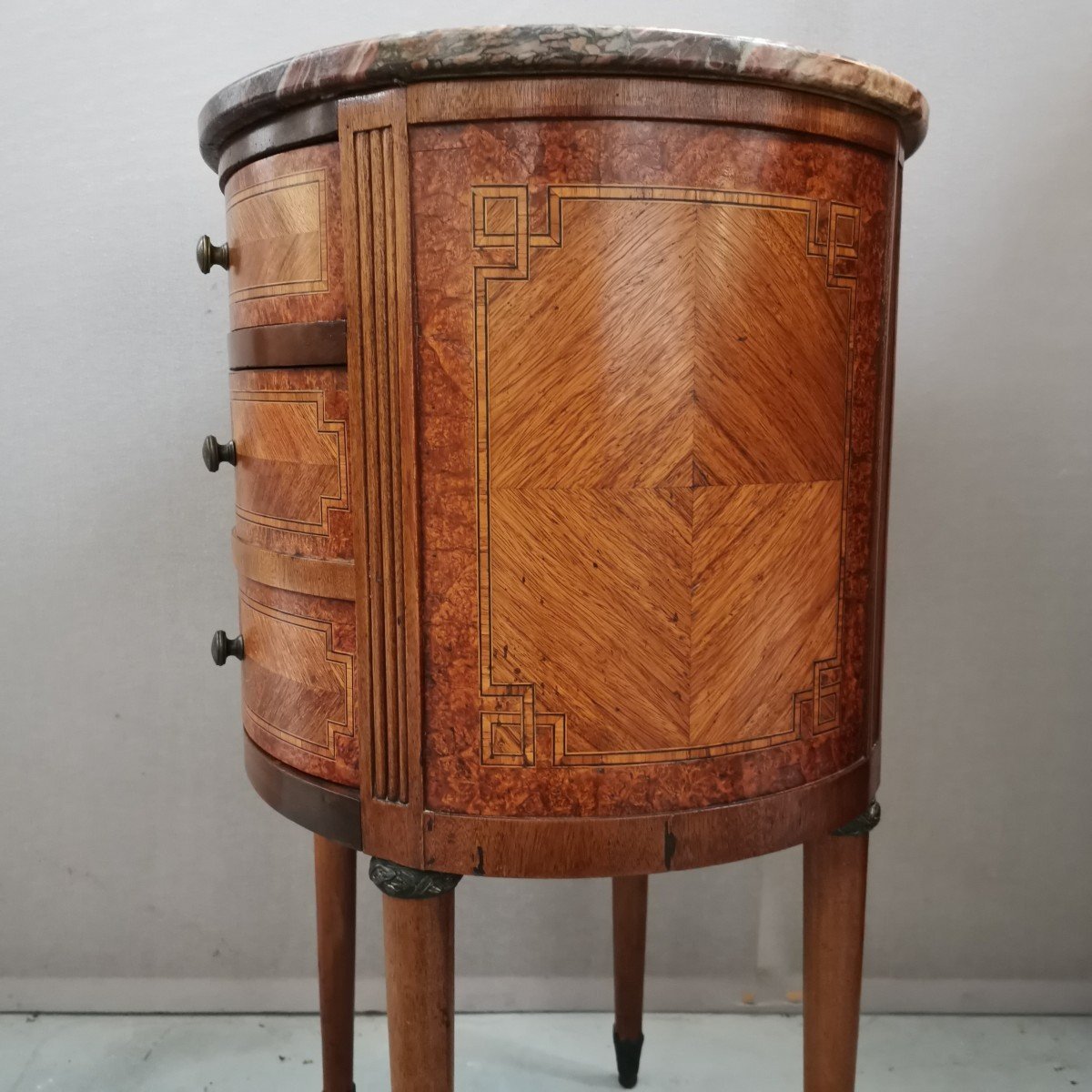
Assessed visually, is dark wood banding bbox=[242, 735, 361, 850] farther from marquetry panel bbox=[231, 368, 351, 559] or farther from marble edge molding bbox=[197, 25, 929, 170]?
marble edge molding bbox=[197, 25, 929, 170]

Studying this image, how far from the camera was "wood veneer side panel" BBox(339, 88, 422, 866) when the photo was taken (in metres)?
0.95

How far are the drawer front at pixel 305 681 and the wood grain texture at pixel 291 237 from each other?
27 centimetres

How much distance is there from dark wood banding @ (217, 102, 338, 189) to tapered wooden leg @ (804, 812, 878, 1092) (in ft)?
2.69

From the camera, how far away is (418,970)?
102cm

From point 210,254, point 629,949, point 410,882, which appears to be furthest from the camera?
point 629,949

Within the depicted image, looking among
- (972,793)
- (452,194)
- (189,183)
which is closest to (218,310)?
(189,183)

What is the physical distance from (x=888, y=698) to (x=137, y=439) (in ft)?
4.12

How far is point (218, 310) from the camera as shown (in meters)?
1.77

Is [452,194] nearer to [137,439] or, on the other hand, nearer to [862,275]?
[862,275]

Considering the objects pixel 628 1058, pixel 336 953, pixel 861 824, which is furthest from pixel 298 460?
pixel 628 1058

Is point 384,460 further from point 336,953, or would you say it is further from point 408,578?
point 336,953

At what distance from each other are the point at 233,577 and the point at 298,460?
833mm

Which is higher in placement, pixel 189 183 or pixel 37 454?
pixel 189 183

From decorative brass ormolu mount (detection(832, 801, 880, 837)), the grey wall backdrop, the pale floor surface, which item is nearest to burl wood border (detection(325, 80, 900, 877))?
decorative brass ormolu mount (detection(832, 801, 880, 837))
